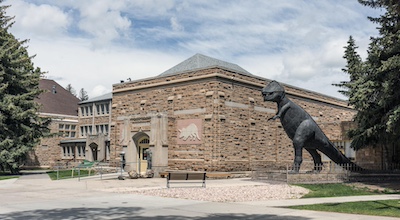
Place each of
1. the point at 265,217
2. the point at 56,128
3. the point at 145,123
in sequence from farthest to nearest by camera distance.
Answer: the point at 56,128, the point at 145,123, the point at 265,217

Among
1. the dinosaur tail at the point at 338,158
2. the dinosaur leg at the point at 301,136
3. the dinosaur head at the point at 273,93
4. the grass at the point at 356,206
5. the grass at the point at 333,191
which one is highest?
the dinosaur head at the point at 273,93

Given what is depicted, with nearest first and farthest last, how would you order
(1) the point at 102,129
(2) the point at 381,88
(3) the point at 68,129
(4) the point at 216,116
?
(2) the point at 381,88 → (4) the point at 216,116 → (1) the point at 102,129 → (3) the point at 68,129

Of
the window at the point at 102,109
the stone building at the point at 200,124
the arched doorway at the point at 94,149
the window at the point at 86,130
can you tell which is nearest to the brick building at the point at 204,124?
the stone building at the point at 200,124

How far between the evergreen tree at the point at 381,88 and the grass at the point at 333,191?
2.88 metres

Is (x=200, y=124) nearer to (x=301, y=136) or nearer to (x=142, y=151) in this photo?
(x=142, y=151)

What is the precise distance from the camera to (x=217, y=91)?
2692cm

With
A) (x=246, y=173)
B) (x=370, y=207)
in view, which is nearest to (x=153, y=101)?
(x=246, y=173)

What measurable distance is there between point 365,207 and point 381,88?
9346mm

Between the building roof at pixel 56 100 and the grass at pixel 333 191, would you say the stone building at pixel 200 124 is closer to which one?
the grass at pixel 333 191

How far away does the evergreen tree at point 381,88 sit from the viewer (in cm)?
1884

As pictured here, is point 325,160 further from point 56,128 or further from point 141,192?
point 56,128

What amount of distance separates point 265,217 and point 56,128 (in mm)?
40593

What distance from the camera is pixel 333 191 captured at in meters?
18.0

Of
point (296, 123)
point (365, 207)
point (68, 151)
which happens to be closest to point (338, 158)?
point (296, 123)
